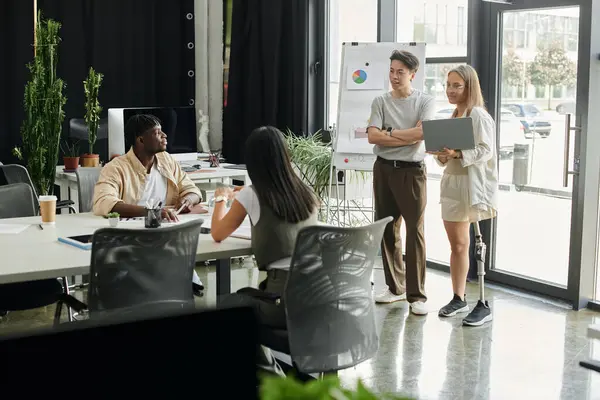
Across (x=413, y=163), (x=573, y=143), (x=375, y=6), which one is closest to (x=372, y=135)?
(x=413, y=163)

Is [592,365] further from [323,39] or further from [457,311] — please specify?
[323,39]

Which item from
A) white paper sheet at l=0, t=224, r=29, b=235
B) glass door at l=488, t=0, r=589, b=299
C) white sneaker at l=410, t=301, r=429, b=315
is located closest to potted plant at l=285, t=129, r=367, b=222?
glass door at l=488, t=0, r=589, b=299

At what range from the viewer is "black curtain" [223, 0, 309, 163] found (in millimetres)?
7180

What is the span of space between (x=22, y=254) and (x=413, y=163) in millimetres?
2561

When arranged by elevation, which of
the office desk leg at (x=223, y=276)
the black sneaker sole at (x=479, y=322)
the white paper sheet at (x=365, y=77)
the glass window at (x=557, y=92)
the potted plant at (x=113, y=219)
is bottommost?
the black sneaker sole at (x=479, y=322)

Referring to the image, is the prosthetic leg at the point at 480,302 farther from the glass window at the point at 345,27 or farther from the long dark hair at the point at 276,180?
the glass window at the point at 345,27

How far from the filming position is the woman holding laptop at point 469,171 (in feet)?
15.5

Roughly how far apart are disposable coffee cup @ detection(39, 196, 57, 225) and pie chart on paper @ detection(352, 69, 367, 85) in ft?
8.85

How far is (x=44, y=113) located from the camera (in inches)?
249

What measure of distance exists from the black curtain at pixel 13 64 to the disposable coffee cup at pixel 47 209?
3412 millimetres

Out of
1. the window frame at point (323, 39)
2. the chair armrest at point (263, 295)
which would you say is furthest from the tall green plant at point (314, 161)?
the chair armrest at point (263, 295)

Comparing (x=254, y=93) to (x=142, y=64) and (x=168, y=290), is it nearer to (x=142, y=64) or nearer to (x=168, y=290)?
(x=142, y=64)

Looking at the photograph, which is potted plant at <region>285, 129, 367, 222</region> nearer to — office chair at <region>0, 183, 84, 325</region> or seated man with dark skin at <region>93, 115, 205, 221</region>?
seated man with dark skin at <region>93, 115, 205, 221</region>

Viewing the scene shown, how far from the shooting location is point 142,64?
7.90 metres
